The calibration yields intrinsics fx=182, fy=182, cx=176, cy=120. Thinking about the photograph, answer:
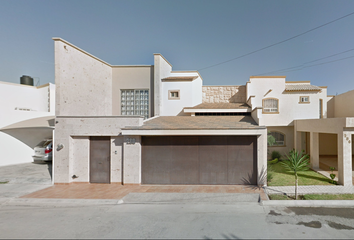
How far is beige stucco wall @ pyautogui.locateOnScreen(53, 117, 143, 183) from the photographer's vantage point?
9.70 m

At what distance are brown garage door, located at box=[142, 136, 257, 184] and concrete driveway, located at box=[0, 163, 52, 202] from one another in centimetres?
563

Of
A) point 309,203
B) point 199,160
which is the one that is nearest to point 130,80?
point 199,160

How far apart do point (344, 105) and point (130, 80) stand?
21.5m

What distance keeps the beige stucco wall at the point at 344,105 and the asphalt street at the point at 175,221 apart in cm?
1597

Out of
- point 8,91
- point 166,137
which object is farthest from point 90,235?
point 8,91

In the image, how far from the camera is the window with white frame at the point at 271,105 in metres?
16.6

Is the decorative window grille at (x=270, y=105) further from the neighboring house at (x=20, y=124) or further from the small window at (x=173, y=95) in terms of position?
the neighboring house at (x=20, y=124)

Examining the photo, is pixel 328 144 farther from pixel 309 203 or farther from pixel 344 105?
pixel 309 203

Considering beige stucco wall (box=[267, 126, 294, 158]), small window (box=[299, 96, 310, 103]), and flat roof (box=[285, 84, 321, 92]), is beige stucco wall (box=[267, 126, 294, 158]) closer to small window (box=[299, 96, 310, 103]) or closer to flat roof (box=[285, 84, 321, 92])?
small window (box=[299, 96, 310, 103])

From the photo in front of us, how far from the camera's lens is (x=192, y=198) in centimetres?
775

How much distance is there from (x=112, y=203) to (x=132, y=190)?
1.41 meters

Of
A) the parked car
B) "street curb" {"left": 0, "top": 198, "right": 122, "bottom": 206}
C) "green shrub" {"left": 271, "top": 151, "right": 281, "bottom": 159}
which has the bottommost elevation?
"street curb" {"left": 0, "top": 198, "right": 122, "bottom": 206}

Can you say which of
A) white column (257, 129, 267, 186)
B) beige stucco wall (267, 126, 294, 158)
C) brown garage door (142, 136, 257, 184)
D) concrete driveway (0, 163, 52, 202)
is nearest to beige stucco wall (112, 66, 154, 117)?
brown garage door (142, 136, 257, 184)

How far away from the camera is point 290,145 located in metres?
16.7
